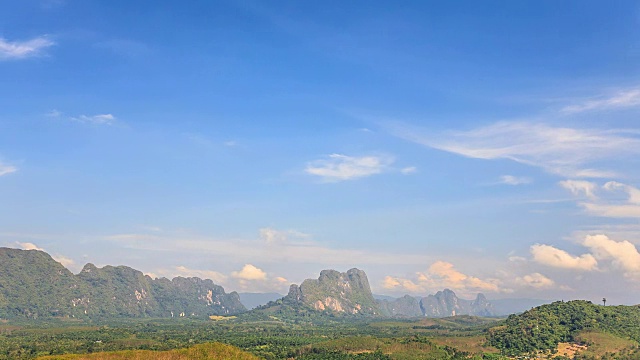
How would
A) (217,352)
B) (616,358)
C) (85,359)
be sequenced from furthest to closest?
(616,358)
(217,352)
(85,359)

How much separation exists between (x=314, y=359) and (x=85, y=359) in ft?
246

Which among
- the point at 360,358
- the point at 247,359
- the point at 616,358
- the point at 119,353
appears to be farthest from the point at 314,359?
the point at 616,358

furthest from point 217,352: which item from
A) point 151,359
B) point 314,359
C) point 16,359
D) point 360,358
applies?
point 16,359

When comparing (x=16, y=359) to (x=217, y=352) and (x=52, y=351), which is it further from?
(x=217, y=352)

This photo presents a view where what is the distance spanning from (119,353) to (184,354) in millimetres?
18063

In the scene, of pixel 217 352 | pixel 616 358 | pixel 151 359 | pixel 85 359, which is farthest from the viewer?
pixel 616 358

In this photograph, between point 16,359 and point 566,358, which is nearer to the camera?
point 16,359

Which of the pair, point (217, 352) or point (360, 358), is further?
point (360, 358)

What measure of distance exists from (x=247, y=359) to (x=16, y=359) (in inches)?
2721

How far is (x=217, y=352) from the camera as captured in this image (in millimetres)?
178750

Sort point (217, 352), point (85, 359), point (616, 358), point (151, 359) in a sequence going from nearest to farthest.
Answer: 1. point (85, 359)
2. point (151, 359)
3. point (217, 352)
4. point (616, 358)

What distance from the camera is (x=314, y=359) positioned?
655 ft

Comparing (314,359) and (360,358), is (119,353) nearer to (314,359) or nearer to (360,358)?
(314,359)

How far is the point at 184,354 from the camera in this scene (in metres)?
175
